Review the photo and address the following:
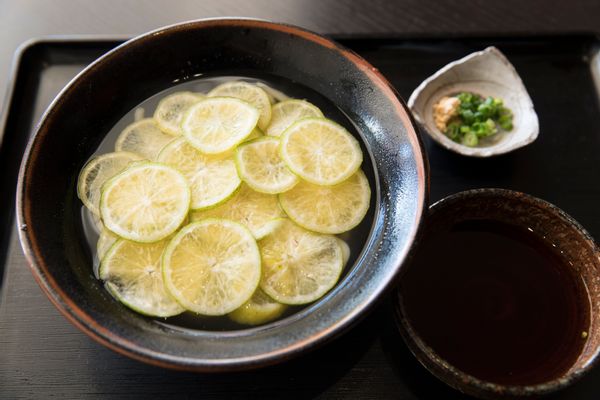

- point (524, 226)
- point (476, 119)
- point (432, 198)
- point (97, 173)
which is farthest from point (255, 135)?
point (524, 226)

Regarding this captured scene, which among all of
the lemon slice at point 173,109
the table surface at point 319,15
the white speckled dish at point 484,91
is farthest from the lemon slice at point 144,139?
the white speckled dish at point 484,91

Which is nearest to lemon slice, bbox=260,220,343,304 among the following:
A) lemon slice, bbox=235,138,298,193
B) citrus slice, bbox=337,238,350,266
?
citrus slice, bbox=337,238,350,266

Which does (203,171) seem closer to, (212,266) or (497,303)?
(212,266)

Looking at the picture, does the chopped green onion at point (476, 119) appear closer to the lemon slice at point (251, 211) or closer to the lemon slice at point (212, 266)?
the lemon slice at point (251, 211)

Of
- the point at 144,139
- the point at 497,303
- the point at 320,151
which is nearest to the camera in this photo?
the point at 497,303

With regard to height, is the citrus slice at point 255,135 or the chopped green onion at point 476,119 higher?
the citrus slice at point 255,135
